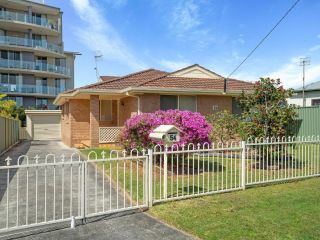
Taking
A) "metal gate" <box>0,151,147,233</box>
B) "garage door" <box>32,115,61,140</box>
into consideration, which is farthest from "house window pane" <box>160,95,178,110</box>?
"garage door" <box>32,115,61,140</box>

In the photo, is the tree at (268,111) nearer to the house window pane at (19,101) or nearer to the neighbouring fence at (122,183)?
the neighbouring fence at (122,183)

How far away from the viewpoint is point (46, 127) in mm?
32656

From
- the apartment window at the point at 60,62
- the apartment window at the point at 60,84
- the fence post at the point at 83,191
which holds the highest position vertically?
the apartment window at the point at 60,62

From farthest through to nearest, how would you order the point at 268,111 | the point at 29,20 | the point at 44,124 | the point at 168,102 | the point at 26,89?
the point at 29,20 < the point at 26,89 < the point at 44,124 < the point at 168,102 < the point at 268,111

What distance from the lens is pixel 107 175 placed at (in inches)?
413

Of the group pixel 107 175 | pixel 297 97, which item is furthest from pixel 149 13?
pixel 297 97

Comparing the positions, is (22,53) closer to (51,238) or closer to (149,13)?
(149,13)

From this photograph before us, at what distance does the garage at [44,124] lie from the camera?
104ft

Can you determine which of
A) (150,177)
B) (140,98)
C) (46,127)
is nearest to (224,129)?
(140,98)

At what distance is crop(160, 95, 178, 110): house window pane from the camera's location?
18.5 meters

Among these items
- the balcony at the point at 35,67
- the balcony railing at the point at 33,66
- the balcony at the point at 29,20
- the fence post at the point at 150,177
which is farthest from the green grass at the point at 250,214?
the balcony at the point at 29,20

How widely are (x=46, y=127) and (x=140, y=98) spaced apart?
18.1 metres

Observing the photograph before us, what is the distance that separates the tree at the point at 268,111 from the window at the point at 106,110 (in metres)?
12.8

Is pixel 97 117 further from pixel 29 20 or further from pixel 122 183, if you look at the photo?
pixel 29 20
